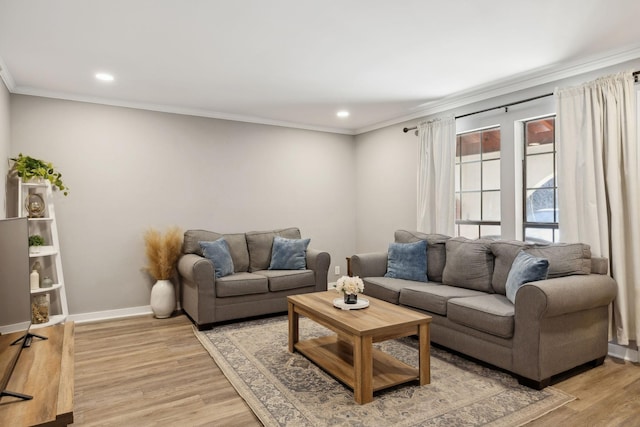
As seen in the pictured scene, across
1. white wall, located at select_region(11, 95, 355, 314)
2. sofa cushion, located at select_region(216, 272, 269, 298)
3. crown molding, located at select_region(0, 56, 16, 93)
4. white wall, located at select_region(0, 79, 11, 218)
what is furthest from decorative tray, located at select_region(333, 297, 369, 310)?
crown molding, located at select_region(0, 56, 16, 93)

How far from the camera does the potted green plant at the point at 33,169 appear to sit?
3789 millimetres

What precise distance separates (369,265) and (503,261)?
4.60 ft

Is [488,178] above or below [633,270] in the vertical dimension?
above

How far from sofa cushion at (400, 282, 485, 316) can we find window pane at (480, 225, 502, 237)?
43.0 inches

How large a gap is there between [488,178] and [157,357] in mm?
3937

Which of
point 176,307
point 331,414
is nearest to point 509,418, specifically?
point 331,414

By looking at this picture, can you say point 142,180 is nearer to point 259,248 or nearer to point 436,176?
point 259,248

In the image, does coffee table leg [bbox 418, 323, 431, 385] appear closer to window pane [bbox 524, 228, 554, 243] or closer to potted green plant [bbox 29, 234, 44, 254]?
window pane [bbox 524, 228, 554, 243]

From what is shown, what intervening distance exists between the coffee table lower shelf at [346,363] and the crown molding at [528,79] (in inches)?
117

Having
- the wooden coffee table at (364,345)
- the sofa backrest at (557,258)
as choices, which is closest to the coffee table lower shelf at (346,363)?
the wooden coffee table at (364,345)

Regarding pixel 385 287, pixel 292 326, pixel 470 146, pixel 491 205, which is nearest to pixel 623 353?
pixel 491 205

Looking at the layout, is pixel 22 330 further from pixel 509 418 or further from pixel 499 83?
pixel 499 83

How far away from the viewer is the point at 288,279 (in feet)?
15.0

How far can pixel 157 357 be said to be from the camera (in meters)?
3.38
